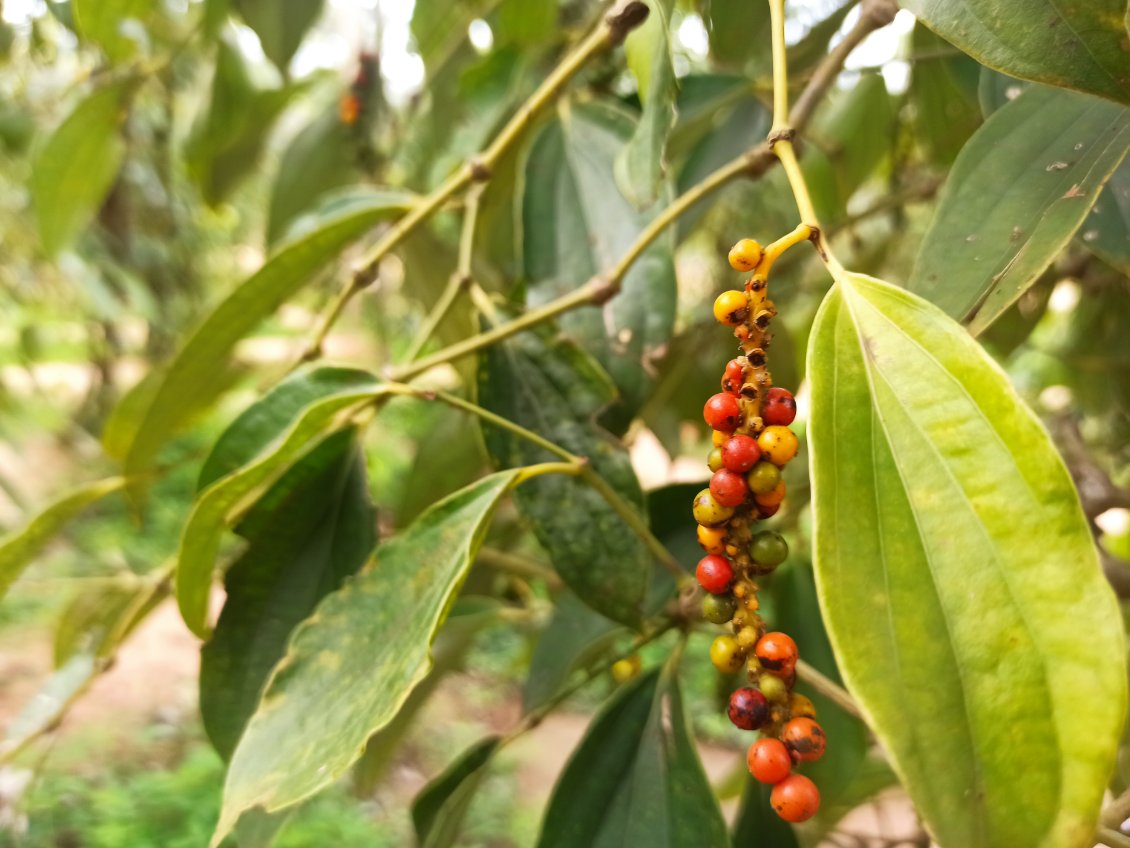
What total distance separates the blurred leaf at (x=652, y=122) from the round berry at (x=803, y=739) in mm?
197

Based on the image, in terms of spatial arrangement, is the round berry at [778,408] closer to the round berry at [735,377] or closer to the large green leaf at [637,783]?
the round berry at [735,377]

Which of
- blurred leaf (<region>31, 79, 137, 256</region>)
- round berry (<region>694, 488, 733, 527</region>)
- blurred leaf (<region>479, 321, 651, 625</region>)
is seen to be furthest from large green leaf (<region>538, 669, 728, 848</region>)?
blurred leaf (<region>31, 79, 137, 256</region>)

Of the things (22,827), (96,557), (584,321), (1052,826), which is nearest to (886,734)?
(1052,826)

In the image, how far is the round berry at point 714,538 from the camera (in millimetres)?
294

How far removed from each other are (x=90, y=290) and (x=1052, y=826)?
47.1 inches

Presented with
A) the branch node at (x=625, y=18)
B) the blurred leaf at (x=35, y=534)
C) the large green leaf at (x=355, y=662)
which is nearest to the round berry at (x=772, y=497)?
the large green leaf at (x=355, y=662)

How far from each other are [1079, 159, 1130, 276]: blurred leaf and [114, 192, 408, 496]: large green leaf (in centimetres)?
35

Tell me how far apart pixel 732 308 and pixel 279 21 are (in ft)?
1.99

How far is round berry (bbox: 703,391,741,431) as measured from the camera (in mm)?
276

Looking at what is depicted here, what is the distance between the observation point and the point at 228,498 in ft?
1.20

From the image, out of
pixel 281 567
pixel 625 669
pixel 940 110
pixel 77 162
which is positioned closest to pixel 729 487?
pixel 281 567

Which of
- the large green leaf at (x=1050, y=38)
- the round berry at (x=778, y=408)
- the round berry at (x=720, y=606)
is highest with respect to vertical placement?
the large green leaf at (x=1050, y=38)

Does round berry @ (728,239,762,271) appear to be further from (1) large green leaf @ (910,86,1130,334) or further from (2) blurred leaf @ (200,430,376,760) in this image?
(2) blurred leaf @ (200,430,376,760)

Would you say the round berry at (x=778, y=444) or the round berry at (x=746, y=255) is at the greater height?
the round berry at (x=746, y=255)
